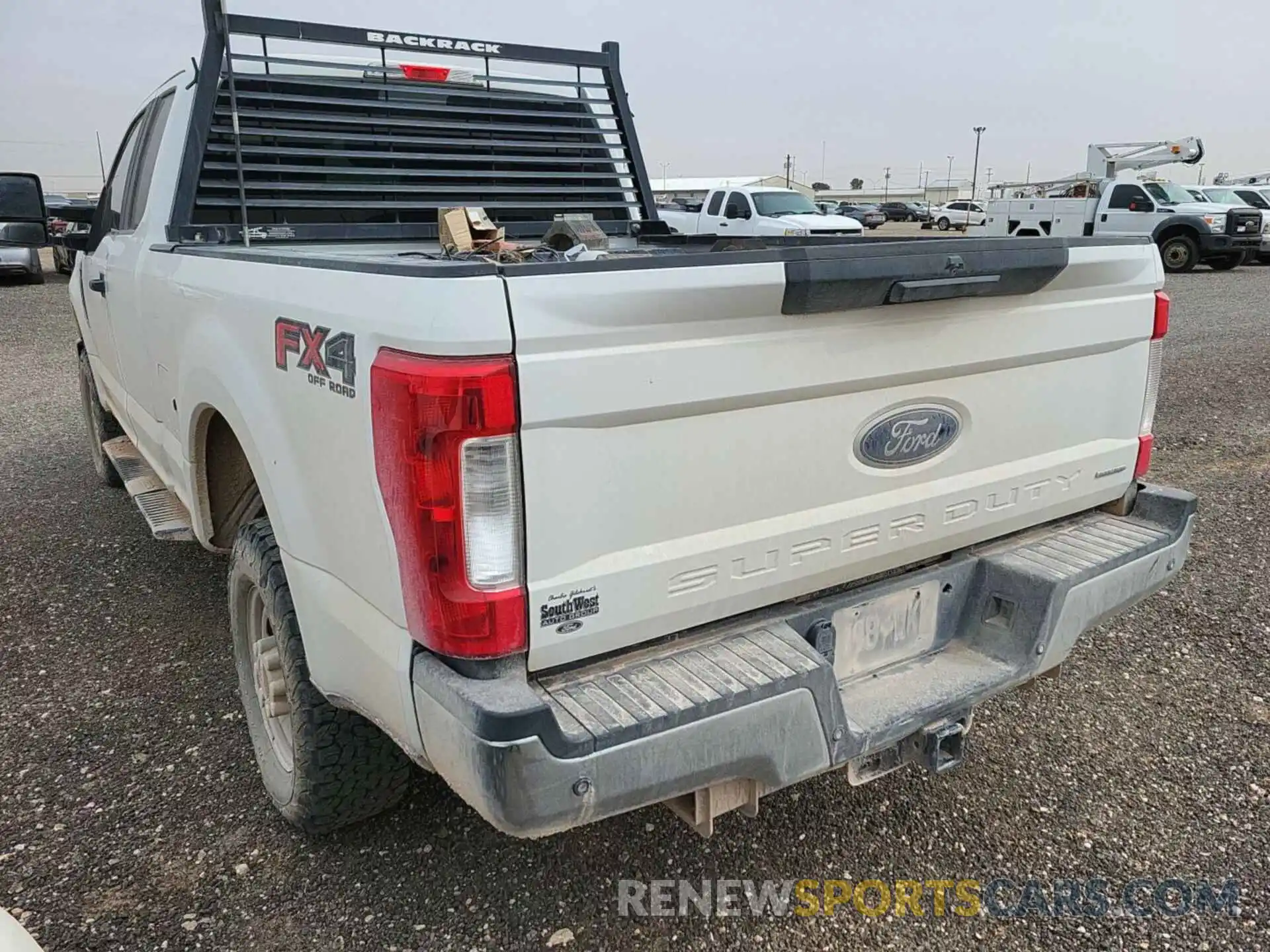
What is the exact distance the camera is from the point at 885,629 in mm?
2486

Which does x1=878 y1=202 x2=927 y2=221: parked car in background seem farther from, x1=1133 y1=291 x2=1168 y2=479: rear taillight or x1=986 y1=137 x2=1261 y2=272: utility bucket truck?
x1=1133 y1=291 x2=1168 y2=479: rear taillight

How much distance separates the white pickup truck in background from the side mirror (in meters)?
15.2

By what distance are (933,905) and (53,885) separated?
7.48 ft

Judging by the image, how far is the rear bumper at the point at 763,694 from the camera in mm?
1831

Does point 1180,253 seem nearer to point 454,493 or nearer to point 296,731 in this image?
point 296,731

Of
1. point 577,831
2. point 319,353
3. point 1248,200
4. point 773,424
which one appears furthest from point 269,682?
point 1248,200

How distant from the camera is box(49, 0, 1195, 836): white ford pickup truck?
1838 mm

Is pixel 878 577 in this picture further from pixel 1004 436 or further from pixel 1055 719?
pixel 1055 719

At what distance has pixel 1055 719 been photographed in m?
3.40

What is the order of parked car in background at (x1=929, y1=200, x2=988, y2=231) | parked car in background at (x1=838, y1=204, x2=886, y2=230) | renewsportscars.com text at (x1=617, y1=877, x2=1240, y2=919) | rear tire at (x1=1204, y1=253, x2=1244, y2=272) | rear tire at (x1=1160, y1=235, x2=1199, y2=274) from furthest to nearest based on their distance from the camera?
parked car in background at (x1=838, y1=204, x2=886, y2=230) → parked car in background at (x1=929, y1=200, x2=988, y2=231) → rear tire at (x1=1204, y1=253, x2=1244, y2=272) → rear tire at (x1=1160, y1=235, x2=1199, y2=274) → renewsportscars.com text at (x1=617, y1=877, x2=1240, y2=919)

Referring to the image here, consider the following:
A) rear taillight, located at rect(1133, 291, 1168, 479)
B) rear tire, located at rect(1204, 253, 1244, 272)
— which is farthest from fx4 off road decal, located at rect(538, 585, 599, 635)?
rear tire, located at rect(1204, 253, 1244, 272)

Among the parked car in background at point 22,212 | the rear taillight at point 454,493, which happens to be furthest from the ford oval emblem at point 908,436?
the parked car in background at point 22,212

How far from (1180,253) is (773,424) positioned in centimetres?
2153

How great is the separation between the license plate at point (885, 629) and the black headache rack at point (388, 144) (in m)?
2.38
